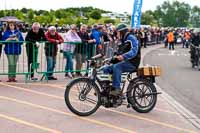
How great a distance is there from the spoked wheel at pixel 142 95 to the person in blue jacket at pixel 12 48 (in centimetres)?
494

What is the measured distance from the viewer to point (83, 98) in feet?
30.5

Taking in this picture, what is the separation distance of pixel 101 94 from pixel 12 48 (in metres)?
4.98

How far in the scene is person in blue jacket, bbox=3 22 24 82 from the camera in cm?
1362

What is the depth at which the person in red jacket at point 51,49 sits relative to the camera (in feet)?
47.1

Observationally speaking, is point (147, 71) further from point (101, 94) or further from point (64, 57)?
point (64, 57)

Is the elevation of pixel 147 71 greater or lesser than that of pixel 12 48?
lesser

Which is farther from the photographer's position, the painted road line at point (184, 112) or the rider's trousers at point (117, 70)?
the rider's trousers at point (117, 70)

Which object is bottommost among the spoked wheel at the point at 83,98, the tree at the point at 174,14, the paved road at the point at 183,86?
the paved road at the point at 183,86

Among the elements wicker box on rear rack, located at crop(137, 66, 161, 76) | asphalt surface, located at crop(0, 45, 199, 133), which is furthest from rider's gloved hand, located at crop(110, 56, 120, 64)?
asphalt surface, located at crop(0, 45, 199, 133)

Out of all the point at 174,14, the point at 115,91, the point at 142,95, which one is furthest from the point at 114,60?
the point at 174,14

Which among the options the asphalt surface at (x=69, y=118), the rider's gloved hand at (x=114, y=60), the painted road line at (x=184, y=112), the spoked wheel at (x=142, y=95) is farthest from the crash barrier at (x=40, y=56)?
the spoked wheel at (x=142, y=95)

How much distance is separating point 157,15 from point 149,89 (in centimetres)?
10902

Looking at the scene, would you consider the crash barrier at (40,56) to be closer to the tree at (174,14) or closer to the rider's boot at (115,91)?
the rider's boot at (115,91)

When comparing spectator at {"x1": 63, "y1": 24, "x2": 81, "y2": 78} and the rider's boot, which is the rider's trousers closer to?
the rider's boot
